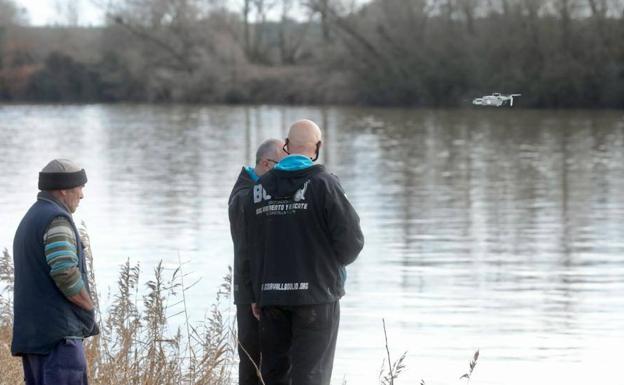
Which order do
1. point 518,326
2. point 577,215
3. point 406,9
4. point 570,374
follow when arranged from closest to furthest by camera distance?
point 570,374, point 518,326, point 577,215, point 406,9

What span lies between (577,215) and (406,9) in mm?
47040

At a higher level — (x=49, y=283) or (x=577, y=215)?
(x=49, y=283)

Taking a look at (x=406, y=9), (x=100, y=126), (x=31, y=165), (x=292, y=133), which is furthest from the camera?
(x=406, y=9)

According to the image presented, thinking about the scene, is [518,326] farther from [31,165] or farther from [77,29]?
[77,29]

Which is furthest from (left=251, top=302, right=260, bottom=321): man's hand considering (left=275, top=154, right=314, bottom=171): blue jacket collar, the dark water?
the dark water

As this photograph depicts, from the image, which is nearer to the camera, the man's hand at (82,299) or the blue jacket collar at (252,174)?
the man's hand at (82,299)

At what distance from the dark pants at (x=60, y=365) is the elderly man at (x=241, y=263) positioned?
51.4 inches

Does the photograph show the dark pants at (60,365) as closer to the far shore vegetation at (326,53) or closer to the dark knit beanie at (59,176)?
the dark knit beanie at (59,176)

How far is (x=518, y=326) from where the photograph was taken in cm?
1230

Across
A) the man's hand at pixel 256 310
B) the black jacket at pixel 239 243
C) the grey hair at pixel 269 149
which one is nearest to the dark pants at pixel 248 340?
the black jacket at pixel 239 243

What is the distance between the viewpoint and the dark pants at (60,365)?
579 cm

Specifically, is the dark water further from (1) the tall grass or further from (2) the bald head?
(2) the bald head

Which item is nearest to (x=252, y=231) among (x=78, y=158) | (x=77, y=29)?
(x=78, y=158)

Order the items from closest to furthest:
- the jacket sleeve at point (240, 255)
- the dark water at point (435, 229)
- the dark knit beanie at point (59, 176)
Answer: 1. the dark knit beanie at point (59, 176)
2. the jacket sleeve at point (240, 255)
3. the dark water at point (435, 229)
